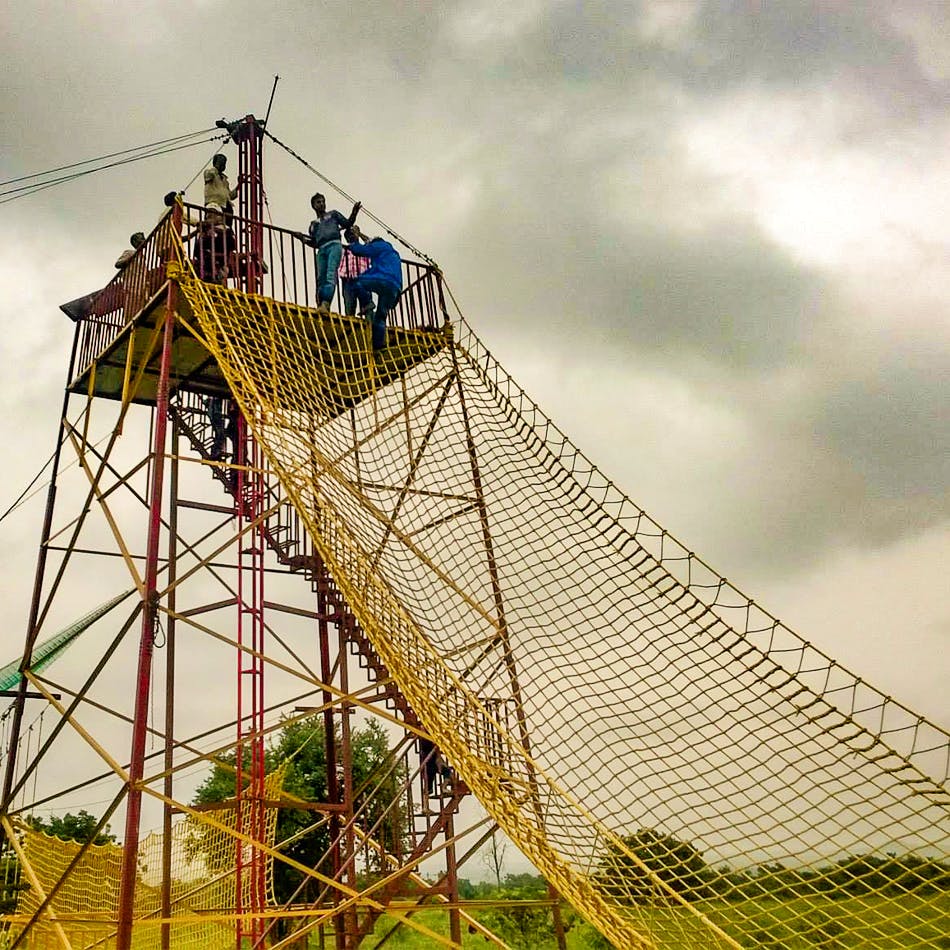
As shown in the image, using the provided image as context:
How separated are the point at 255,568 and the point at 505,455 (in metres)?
2.42

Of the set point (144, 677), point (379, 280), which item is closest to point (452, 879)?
point (144, 677)

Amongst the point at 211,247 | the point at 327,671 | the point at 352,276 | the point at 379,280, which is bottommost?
the point at 327,671

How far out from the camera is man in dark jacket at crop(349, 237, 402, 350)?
32.2 feet

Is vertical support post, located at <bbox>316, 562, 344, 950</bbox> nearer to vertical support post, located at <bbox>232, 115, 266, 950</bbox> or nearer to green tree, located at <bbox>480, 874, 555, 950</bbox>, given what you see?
vertical support post, located at <bbox>232, 115, 266, 950</bbox>

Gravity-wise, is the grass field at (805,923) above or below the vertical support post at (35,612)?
below

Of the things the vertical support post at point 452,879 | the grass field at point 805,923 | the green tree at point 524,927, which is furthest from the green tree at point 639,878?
the green tree at point 524,927

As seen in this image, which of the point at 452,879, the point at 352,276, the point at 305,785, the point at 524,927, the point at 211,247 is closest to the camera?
the point at 452,879

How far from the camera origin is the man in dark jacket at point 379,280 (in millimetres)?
9805

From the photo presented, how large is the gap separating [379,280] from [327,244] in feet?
2.23

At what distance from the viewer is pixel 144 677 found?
23.7 feet

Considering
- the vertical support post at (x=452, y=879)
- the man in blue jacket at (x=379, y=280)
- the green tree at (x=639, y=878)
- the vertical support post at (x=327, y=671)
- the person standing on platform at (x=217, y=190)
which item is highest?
the person standing on platform at (x=217, y=190)

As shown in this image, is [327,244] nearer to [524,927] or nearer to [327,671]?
[327,671]

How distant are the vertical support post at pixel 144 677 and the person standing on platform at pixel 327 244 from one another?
1672 millimetres

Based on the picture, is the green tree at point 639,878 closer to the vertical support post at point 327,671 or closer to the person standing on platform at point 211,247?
the vertical support post at point 327,671
